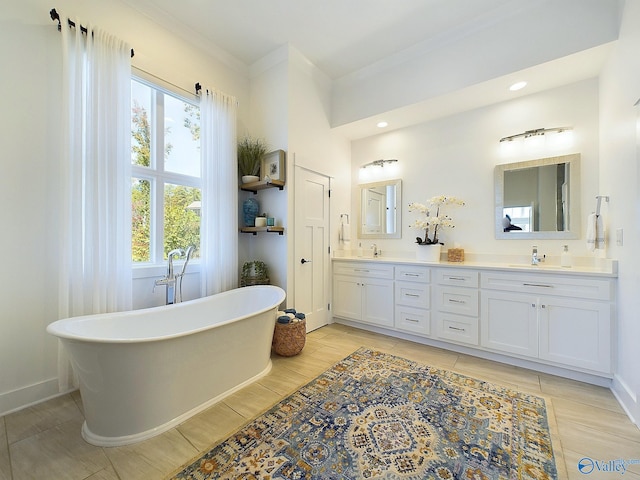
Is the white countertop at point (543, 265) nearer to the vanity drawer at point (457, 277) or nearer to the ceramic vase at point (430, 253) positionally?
the vanity drawer at point (457, 277)

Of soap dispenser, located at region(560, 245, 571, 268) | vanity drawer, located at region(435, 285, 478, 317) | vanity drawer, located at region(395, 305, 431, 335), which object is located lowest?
vanity drawer, located at region(395, 305, 431, 335)

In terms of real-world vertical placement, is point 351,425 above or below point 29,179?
below

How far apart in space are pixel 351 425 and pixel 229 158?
2739 millimetres

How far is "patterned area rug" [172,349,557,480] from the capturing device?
4.49ft

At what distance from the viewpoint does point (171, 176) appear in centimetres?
271

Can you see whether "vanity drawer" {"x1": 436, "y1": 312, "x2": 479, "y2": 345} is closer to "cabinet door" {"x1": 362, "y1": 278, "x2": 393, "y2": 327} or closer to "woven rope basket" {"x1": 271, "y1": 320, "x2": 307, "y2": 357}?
"cabinet door" {"x1": 362, "y1": 278, "x2": 393, "y2": 327}

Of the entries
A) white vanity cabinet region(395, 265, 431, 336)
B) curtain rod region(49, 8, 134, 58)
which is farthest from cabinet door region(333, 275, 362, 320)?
curtain rod region(49, 8, 134, 58)

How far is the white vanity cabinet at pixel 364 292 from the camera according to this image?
130 inches

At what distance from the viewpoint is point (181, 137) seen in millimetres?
2820

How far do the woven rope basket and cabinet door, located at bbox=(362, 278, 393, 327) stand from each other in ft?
3.66

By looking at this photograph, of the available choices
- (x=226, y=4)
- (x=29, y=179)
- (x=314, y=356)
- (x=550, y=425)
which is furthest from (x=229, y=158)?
(x=550, y=425)

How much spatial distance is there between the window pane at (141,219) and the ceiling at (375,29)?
62.6 inches

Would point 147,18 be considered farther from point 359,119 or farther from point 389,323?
point 389,323

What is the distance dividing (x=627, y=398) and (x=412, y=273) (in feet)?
5.85
